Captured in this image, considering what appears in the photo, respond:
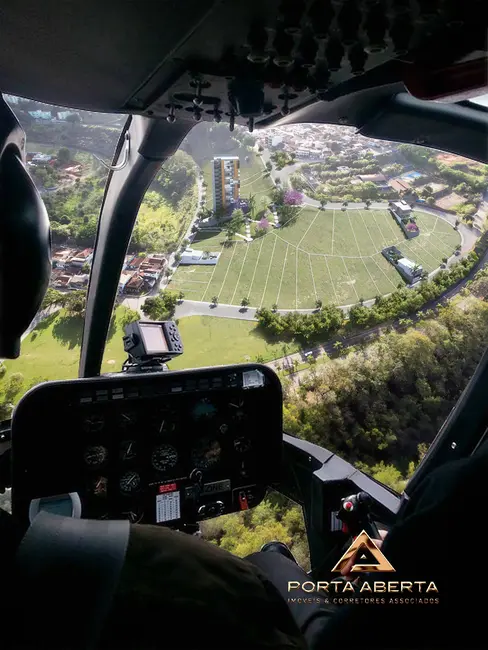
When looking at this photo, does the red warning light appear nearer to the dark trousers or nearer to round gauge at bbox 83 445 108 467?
round gauge at bbox 83 445 108 467

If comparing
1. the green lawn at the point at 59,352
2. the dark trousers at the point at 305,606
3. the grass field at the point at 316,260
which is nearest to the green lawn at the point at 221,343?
the grass field at the point at 316,260

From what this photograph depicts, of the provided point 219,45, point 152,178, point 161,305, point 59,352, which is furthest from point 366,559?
point 59,352

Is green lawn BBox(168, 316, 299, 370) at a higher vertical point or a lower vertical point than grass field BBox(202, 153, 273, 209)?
lower

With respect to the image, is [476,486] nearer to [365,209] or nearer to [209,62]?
[209,62]

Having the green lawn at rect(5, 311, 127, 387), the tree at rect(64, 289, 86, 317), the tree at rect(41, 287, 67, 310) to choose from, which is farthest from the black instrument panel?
the tree at rect(64, 289, 86, 317)

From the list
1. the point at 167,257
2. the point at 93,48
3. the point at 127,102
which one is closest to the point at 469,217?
the point at 167,257

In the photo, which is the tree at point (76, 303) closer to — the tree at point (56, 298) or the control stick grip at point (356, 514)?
the tree at point (56, 298)
